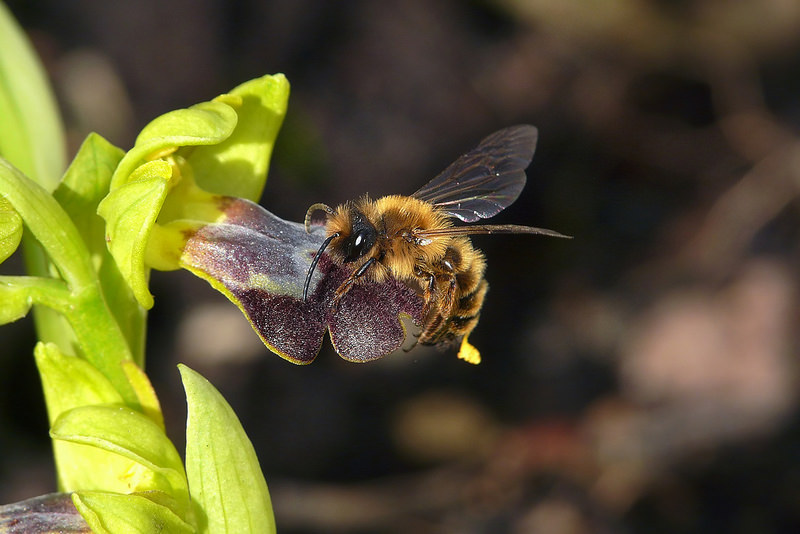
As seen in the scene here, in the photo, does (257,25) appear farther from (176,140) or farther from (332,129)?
(176,140)

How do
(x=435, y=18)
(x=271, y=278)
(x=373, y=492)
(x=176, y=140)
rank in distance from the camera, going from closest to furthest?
(x=176, y=140), (x=271, y=278), (x=373, y=492), (x=435, y=18)

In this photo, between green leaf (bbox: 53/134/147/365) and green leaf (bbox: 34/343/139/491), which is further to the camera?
green leaf (bbox: 53/134/147/365)

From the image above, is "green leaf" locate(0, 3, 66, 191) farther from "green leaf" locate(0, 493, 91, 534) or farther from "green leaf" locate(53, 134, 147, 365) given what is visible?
"green leaf" locate(0, 493, 91, 534)

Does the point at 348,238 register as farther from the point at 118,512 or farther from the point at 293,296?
the point at 118,512

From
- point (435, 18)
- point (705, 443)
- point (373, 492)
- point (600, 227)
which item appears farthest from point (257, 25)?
point (705, 443)

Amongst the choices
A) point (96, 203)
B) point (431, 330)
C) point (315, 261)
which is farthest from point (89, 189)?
point (431, 330)

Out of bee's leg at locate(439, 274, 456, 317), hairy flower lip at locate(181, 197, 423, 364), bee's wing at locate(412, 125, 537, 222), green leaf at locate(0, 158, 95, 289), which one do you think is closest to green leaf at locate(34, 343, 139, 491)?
green leaf at locate(0, 158, 95, 289)

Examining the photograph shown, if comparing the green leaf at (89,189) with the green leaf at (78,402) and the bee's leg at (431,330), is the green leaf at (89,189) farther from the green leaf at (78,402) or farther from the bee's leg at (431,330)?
the bee's leg at (431,330)
